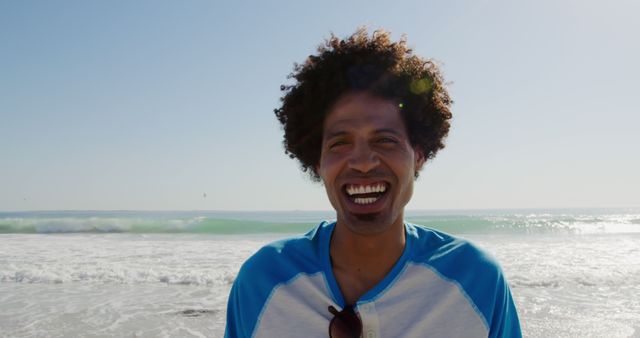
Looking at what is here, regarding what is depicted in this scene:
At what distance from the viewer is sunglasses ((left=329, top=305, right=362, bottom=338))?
1956 mm

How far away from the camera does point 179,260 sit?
12703 mm

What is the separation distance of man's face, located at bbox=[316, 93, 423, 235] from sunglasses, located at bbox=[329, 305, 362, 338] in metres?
0.42

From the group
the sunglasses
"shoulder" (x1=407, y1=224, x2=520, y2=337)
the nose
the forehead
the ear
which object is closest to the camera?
the sunglasses

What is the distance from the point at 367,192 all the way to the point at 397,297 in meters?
0.48

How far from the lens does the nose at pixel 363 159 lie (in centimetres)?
218

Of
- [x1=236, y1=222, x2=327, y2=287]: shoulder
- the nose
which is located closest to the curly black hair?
the nose

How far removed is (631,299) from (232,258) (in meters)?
9.14

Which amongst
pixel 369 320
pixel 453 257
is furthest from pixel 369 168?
pixel 369 320

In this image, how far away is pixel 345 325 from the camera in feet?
6.46

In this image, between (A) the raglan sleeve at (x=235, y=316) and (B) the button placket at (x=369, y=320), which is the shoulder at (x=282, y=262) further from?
(B) the button placket at (x=369, y=320)

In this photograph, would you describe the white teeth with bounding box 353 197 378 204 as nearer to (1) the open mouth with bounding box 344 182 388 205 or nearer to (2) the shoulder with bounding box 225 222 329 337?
(1) the open mouth with bounding box 344 182 388 205

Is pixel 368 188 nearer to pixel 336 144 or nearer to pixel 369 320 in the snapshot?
pixel 336 144

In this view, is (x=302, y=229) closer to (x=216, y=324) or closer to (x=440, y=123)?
(x=216, y=324)

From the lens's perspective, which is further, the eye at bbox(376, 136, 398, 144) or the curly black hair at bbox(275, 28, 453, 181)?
the curly black hair at bbox(275, 28, 453, 181)
